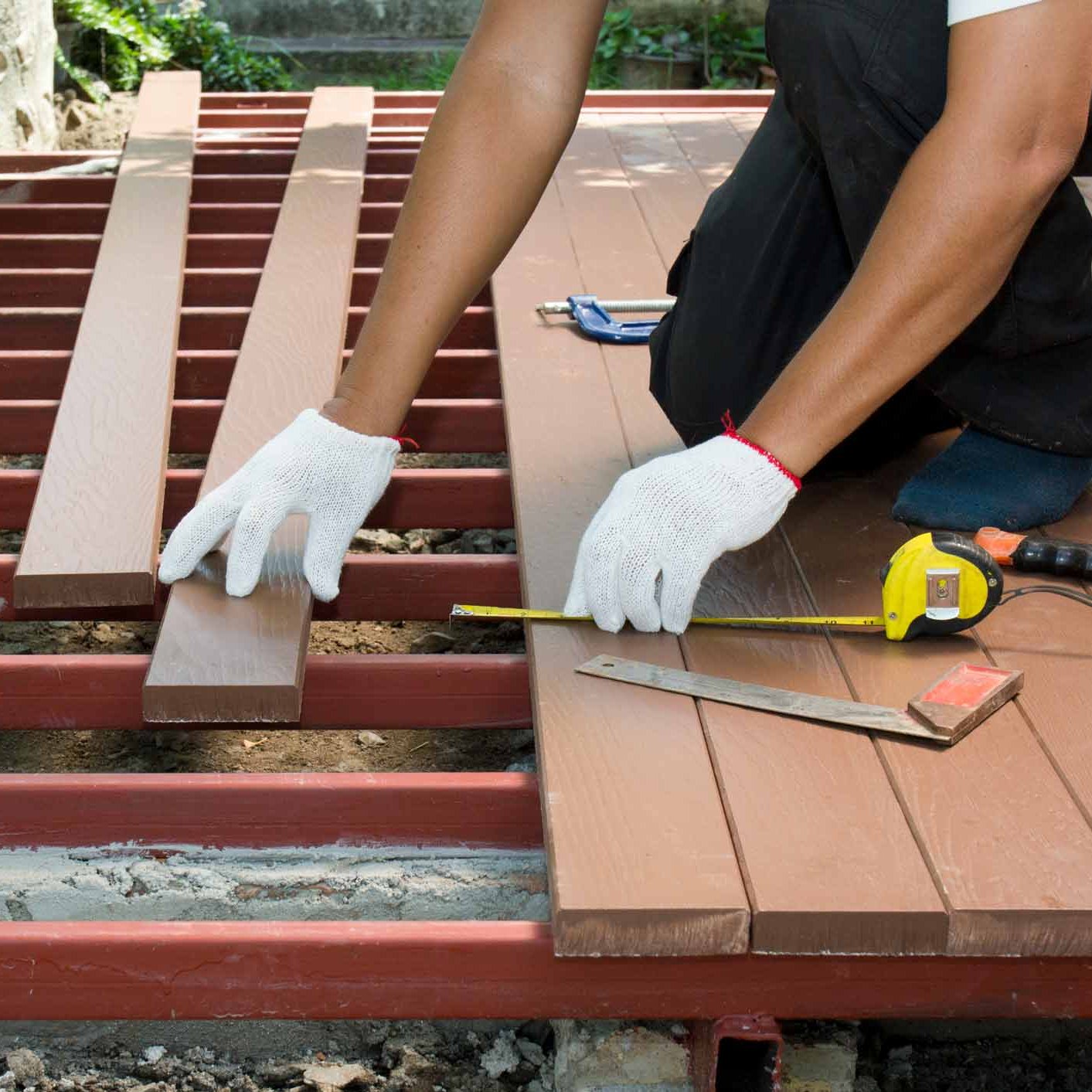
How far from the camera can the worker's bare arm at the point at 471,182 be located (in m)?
2.29

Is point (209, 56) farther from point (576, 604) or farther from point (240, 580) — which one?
point (576, 604)

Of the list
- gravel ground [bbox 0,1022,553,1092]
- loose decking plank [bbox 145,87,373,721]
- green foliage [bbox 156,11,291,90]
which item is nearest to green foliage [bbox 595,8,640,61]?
green foliage [bbox 156,11,291,90]

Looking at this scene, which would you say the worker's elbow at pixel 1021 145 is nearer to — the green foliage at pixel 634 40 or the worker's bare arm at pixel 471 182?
the worker's bare arm at pixel 471 182

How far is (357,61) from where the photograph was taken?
341 inches

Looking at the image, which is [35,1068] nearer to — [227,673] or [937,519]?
[227,673]

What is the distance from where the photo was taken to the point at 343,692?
217 cm

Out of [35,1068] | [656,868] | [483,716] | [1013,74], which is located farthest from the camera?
[483,716]

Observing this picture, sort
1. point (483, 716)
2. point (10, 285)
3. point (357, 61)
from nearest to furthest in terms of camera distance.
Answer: point (483, 716)
point (10, 285)
point (357, 61)

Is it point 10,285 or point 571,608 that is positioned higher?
point 571,608

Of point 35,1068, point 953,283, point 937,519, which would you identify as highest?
point 953,283

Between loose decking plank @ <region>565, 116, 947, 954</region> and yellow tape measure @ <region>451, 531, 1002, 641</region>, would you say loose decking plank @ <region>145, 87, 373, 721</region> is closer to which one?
yellow tape measure @ <region>451, 531, 1002, 641</region>

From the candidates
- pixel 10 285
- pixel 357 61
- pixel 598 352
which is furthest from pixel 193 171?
pixel 357 61

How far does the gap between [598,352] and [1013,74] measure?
1502mm

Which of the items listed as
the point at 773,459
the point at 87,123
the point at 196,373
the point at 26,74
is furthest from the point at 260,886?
the point at 87,123
